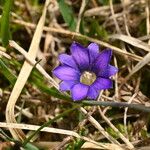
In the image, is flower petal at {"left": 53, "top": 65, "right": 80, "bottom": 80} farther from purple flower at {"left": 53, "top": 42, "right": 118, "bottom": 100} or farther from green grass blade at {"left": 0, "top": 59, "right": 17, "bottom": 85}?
green grass blade at {"left": 0, "top": 59, "right": 17, "bottom": 85}

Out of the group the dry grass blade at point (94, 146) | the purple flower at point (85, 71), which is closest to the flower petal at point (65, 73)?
the purple flower at point (85, 71)

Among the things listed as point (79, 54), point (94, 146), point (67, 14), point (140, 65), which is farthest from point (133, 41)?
point (94, 146)

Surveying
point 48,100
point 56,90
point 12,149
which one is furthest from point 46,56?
point 12,149

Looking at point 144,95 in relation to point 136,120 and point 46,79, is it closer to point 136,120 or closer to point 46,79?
point 136,120

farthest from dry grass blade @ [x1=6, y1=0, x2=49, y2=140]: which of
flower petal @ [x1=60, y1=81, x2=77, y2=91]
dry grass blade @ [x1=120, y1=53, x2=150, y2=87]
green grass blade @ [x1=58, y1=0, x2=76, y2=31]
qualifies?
dry grass blade @ [x1=120, y1=53, x2=150, y2=87]

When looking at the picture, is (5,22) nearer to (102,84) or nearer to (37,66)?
(37,66)

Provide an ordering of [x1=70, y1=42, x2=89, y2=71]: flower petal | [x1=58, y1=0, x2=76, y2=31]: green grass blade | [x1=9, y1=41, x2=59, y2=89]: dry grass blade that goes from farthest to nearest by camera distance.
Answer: [x1=58, y1=0, x2=76, y2=31]: green grass blade < [x1=9, y1=41, x2=59, y2=89]: dry grass blade < [x1=70, y1=42, x2=89, y2=71]: flower petal

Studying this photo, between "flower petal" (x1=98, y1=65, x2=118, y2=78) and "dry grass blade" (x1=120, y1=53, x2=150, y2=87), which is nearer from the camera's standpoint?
"flower petal" (x1=98, y1=65, x2=118, y2=78)
